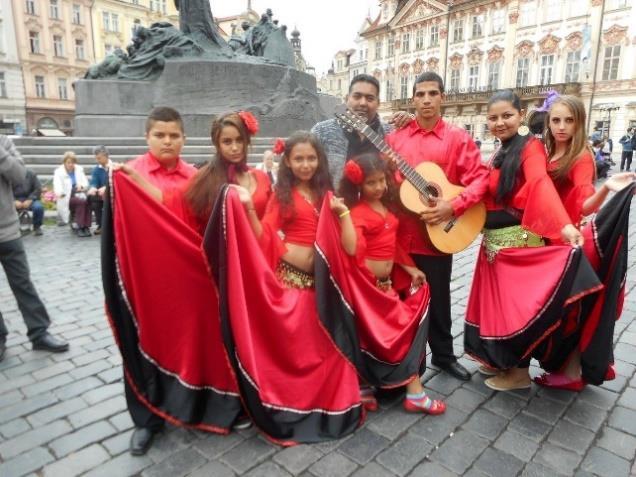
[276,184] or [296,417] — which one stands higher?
[276,184]

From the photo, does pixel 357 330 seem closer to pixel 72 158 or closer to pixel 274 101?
pixel 72 158

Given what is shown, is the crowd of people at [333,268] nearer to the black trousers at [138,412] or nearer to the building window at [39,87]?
the black trousers at [138,412]

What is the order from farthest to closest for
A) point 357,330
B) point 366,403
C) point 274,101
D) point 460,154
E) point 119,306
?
point 274,101, point 460,154, point 366,403, point 357,330, point 119,306

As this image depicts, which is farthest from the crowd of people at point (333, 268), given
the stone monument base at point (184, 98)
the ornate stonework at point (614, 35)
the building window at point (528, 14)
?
the building window at point (528, 14)

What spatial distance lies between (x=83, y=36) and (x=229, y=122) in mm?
54239

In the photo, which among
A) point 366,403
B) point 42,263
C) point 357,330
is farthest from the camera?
point 42,263

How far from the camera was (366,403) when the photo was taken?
2.92 m

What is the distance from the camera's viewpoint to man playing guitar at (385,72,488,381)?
303 cm

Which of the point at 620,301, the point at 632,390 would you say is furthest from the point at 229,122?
the point at 632,390

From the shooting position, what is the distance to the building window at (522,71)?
3931 centimetres

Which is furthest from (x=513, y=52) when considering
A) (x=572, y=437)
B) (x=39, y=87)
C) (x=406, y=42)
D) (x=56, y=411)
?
(x=56, y=411)

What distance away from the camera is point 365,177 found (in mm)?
2812

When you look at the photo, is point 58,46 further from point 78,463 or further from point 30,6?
point 78,463

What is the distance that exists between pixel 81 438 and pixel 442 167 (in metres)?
2.88
